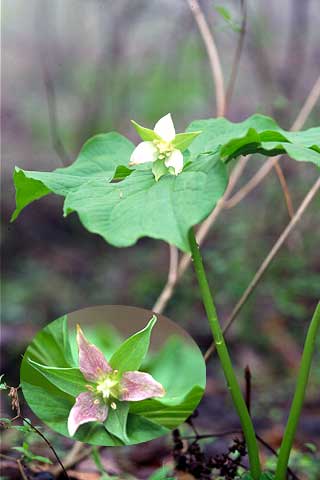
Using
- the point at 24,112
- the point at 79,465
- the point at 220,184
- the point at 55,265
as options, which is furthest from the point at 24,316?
the point at 220,184

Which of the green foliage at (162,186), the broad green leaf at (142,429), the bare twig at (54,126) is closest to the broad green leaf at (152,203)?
the green foliage at (162,186)

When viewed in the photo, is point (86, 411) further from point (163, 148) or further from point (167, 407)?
point (163, 148)

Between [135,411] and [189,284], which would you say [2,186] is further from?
[135,411]

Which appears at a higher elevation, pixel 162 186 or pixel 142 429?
pixel 162 186

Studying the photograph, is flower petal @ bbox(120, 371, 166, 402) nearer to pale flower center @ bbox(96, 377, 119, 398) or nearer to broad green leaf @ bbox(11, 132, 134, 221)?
pale flower center @ bbox(96, 377, 119, 398)

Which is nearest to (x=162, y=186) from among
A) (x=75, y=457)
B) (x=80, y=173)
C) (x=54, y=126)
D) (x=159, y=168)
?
(x=159, y=168)

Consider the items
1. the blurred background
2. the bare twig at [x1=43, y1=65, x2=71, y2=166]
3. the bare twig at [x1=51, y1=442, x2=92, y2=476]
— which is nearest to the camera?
the bare twig at [x1=51, y1=442, x2=92, y2=476]

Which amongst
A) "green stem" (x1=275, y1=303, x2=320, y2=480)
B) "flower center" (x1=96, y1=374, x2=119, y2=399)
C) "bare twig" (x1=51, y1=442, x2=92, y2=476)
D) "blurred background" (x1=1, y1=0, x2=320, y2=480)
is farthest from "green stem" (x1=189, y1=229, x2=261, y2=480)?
"blurred background" (x1=1, y1=0, x2=320, y2=480)
